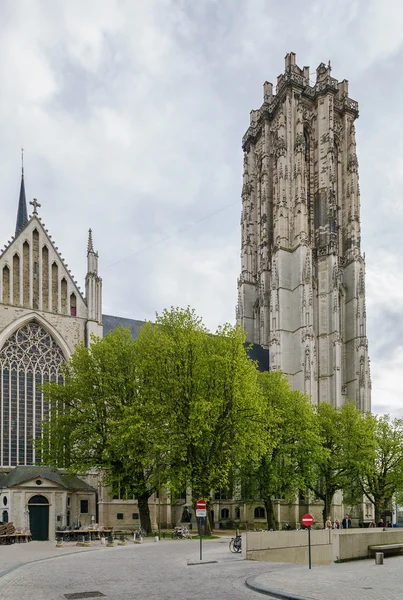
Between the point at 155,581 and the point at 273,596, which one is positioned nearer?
the point at 273,596

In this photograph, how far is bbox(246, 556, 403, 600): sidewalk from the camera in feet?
47.2

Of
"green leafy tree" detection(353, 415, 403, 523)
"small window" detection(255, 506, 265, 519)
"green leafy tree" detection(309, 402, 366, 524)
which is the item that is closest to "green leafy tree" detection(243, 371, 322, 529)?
"green leafy tree" detection(309, 402, 366, 524)

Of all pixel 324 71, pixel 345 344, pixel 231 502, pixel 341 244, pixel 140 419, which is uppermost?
pixel 324 71

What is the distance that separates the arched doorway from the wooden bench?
2406 centimetres

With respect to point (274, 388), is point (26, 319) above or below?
above

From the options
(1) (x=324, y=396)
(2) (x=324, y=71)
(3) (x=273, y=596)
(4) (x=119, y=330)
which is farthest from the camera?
(2) (x=324, y=71)

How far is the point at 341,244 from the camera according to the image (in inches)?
3022

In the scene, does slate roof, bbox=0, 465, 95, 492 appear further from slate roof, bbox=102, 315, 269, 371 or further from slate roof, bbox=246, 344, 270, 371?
slate roof, bbox=246, 344, 270, 371

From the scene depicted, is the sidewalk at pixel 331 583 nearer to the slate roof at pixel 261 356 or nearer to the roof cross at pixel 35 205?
the roof cross at pixel 35 205

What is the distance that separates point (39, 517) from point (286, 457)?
1727cm

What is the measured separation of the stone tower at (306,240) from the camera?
227 feet

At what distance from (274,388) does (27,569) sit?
99.6ft

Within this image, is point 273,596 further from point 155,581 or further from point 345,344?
point 345,344

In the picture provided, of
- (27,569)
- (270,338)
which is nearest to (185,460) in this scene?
(27,569)
